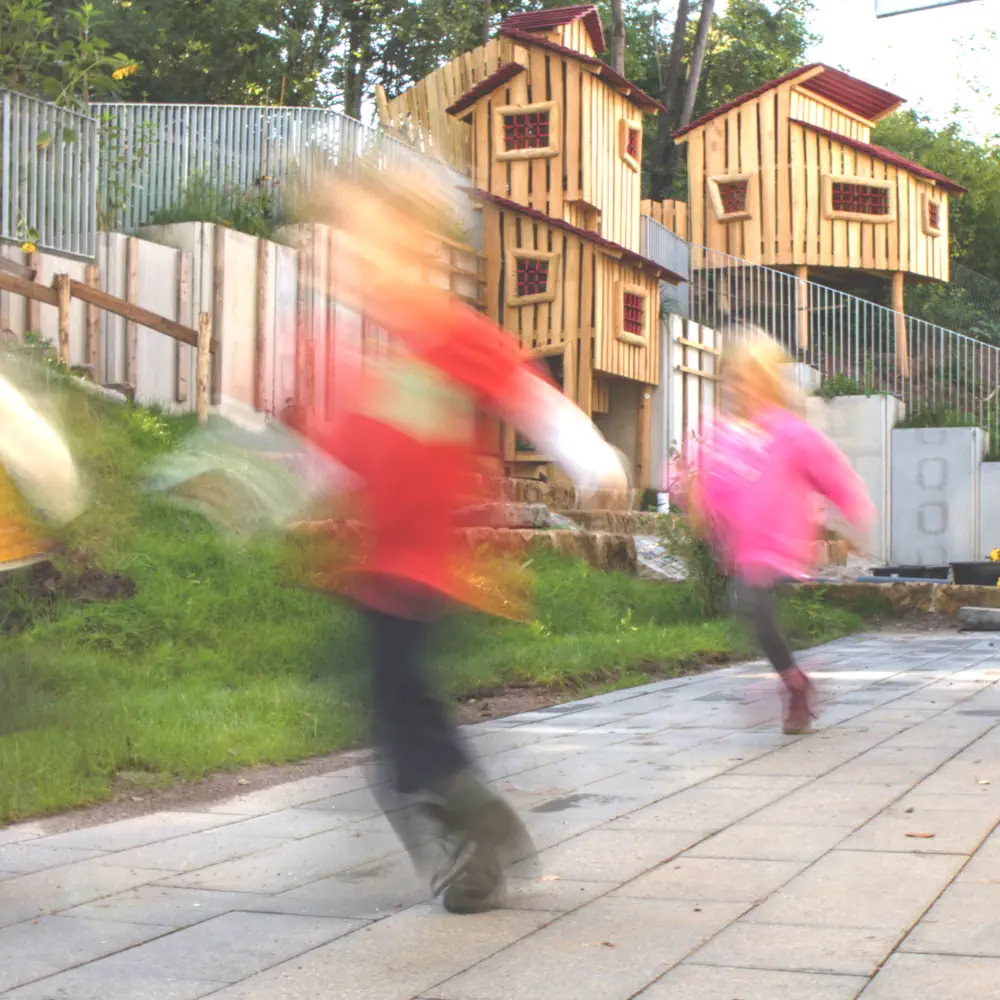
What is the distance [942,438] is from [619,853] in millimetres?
17756

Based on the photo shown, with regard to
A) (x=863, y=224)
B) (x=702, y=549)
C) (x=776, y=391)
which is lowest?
(x=702, y=549)

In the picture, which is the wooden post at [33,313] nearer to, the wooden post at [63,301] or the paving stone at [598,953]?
the wooden post at [63,301]

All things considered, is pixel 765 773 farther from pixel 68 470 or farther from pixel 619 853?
pixel 68 470

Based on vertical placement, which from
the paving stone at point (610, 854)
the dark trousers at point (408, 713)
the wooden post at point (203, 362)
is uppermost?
the wooden post at point (203, 362)

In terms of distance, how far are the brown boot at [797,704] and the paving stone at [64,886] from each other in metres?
3.54

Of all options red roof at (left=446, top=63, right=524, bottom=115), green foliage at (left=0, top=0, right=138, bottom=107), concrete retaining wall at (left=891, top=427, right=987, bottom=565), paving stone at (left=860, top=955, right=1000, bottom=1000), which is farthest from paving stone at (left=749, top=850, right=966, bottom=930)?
red roof at (left=446, top=63, right=524, bottom=115)

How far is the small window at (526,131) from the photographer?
2302 centimetres

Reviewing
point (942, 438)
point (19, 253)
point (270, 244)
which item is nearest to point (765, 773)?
point (19, 253)

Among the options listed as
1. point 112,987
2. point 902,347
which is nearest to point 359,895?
point 112,987

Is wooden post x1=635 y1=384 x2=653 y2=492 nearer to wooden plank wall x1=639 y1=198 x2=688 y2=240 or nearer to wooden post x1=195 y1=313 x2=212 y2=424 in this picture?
wooden plank wall x1=639 y1=198 x2=688 y2=240

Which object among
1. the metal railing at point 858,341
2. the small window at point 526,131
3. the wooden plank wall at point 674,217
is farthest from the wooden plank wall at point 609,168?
the wooden plank wall at point 674,217

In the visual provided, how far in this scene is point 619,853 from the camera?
4805mm

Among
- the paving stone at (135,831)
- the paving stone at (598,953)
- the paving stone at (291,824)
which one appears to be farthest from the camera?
the paving stone at (291,824)

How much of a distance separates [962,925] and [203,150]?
17.1m
